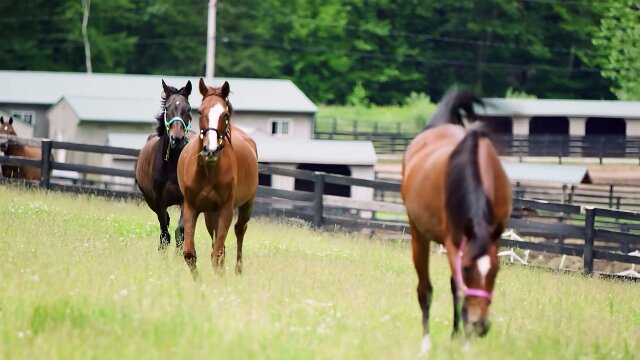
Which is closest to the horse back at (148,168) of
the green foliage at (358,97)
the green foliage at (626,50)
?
the green foliage at (626,50)

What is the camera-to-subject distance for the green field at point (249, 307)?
26.6ft

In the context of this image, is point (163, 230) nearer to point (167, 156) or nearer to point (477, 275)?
point (167, 156)

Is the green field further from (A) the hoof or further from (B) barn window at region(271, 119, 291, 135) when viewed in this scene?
(B) barn window at region(271, 119, 291, 135)

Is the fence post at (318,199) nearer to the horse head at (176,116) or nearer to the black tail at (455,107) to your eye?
the horse head at (176,116)

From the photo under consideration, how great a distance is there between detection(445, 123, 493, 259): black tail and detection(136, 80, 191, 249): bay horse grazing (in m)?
5.61

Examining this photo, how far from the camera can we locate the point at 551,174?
44656 millimetres

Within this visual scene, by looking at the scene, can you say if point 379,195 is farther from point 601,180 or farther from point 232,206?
point 232,206

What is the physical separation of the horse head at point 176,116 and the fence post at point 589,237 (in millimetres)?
8402

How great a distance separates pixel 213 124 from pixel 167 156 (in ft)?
9.88

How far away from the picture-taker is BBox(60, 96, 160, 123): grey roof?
153 ft

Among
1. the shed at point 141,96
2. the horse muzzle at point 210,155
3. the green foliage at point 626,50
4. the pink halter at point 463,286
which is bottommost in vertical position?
the pink halter at point 463,286

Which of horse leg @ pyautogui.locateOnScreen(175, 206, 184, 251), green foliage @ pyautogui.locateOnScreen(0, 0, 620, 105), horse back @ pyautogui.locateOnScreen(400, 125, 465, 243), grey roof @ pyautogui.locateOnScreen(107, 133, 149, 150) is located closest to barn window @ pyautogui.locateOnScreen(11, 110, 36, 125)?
grey roof @ pyautogui.locateOnScreen(107, 133, 149, 150)

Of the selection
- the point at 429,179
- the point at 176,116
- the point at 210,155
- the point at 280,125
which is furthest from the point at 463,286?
the point at 280,125

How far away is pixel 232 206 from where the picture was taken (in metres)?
12.1
